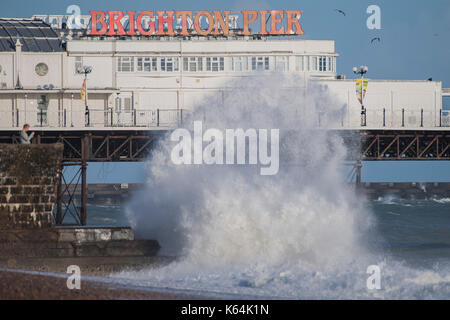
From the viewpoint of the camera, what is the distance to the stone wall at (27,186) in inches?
890

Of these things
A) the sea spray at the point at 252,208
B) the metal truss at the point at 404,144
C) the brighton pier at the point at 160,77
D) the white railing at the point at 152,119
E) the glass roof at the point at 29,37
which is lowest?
the sea spray at the point at 252,208

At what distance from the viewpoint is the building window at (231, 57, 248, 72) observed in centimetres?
4938

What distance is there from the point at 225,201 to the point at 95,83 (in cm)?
2635

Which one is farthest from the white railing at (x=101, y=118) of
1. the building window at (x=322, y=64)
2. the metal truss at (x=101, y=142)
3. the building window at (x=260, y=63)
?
the building window at (x=322, y=64)

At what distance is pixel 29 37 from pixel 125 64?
728 centimetres

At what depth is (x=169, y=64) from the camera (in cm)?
4944

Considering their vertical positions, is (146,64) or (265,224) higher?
(146,64)

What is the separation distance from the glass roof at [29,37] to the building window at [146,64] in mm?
5667

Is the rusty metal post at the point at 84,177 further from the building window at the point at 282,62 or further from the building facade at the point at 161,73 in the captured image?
the building window at the point at 282,62

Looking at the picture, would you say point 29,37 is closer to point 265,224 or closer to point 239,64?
point 239,64

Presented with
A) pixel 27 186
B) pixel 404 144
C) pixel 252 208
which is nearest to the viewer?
pixel 27 186

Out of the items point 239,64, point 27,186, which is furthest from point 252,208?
point 239,64
